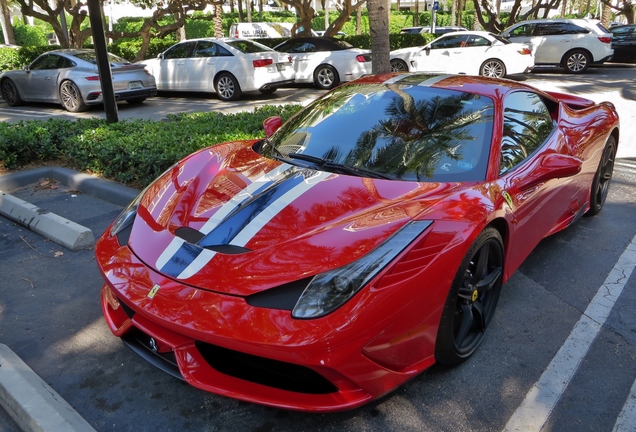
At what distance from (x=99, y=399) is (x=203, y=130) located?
3931 millimetres

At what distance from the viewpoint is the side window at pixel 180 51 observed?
12727 millimetres

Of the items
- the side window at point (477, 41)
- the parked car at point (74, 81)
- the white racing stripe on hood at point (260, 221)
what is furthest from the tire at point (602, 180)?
the side window at point (477, 41)

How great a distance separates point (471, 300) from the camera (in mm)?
2803

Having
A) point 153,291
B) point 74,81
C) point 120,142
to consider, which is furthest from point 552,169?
point 74,81

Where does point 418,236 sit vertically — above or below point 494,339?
above

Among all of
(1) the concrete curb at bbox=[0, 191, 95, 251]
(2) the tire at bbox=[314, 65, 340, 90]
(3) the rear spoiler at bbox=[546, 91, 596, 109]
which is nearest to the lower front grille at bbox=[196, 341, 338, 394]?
(1) the concrete curb at bbox=[0, 191, 95, 251]

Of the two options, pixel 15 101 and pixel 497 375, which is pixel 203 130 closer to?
pixel 497 375

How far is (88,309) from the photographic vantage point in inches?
134

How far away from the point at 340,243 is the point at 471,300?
85 centimetres

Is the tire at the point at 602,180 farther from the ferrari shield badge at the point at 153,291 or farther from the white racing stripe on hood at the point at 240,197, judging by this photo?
the ferrari shield badge at the point at 153,291

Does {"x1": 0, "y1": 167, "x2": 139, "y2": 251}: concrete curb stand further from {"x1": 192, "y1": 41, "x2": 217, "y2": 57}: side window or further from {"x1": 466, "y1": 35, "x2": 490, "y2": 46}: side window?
{"x1": 466, "y1": 35, "x2": 490, "y2": 46}: side window

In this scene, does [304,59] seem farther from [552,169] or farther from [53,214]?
[552,169]

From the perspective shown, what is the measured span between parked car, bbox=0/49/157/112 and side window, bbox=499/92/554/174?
8996 millimetres

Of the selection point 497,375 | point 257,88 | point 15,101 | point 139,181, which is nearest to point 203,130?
point 139,181
